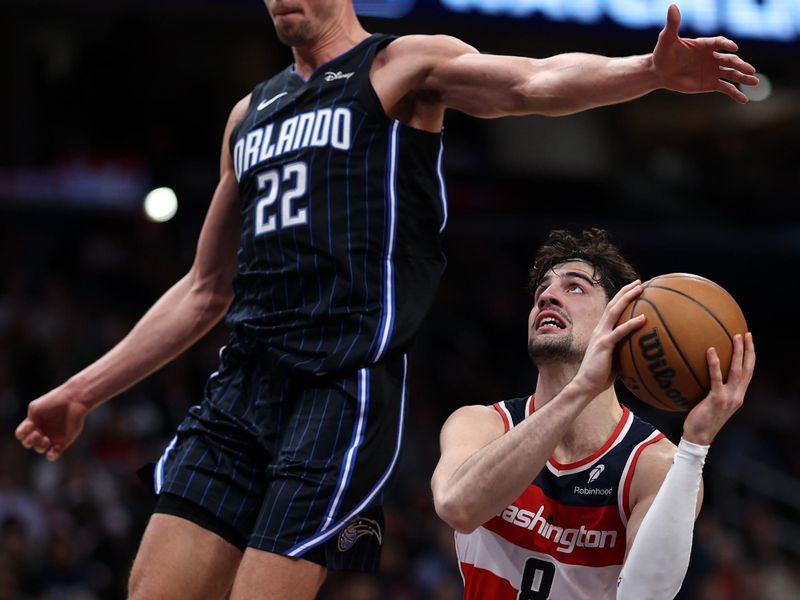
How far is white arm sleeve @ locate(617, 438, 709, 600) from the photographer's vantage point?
327 centimetres

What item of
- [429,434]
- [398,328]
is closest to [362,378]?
[398,328]

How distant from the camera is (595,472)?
12.5 feet

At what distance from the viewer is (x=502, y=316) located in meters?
15.3

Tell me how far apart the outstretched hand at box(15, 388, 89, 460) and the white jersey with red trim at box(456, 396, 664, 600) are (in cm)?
148

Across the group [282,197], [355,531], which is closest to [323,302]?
[282,197]

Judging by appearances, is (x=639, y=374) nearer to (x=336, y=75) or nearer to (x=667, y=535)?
(x=667, y=535)

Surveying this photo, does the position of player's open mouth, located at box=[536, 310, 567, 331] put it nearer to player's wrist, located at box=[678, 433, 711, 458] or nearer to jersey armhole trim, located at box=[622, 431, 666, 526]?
jersey armhole trim, located at box=[622, 431, 666, 526]

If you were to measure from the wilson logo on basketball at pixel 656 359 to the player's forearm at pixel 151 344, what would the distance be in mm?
1638

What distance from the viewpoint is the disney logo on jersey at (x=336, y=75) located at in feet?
12.4

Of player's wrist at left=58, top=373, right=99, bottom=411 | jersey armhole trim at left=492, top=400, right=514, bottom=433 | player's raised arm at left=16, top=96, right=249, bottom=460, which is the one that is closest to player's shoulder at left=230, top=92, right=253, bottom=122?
player's raised arm at left=16, top=96, right=249, bottom=460

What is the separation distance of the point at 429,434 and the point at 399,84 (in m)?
9.27

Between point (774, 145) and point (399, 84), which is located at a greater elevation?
point (774, 145)

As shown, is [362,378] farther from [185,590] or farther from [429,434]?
[429,434]

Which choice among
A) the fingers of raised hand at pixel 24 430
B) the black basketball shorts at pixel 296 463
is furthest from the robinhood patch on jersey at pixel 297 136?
the fingers of raised hand at pixel 24 430
